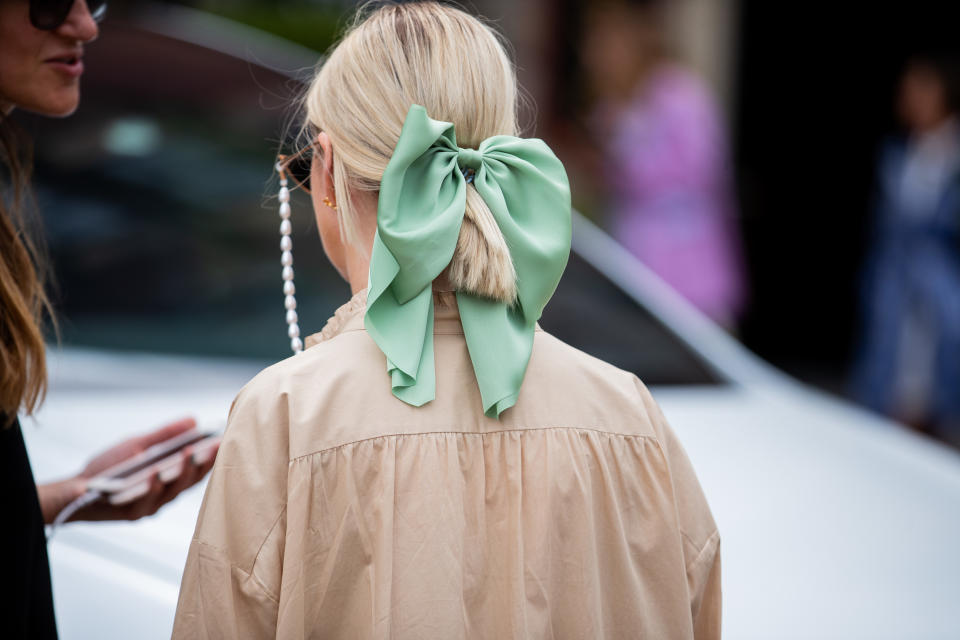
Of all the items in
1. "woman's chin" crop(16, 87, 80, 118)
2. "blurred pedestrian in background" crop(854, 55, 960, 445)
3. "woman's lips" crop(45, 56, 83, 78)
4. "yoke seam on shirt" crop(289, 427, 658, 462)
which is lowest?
"blurred pedestrian in background" crop(854, 55, 960, 445)

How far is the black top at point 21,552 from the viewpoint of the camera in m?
1.48

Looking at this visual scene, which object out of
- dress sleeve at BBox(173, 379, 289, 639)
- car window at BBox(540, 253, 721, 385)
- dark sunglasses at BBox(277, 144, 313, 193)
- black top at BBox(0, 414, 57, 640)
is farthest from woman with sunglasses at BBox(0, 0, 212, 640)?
car window at BBox(540, 253, 721, 385)

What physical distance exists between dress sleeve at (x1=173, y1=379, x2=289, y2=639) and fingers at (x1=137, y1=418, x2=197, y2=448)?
1.94ft

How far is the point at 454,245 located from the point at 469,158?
0.13 m

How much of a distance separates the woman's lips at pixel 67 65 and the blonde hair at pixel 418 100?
1.88 ft

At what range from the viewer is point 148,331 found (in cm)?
287

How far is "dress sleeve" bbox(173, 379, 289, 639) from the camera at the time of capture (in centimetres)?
134

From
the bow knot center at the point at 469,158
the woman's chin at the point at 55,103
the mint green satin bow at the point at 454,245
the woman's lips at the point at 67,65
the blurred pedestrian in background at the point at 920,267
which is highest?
the woman's lips at the point at 67,65

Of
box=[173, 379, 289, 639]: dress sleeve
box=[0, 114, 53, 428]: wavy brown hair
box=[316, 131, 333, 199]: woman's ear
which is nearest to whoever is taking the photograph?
box=[173, 379, 289, 639]: dress sleeve

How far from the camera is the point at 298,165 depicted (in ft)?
5.17

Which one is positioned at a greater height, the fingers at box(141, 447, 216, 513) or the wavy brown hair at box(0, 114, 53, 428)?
the wavy brown hair at box(0, 114, 53, 428)

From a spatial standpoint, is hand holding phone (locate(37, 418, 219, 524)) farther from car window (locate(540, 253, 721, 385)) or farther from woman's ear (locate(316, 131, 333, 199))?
car window (locate(540, 253, 721, 385))

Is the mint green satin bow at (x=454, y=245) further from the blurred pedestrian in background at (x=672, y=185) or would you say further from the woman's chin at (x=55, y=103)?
the blurred pedestrian in background at (x=672, y=185)

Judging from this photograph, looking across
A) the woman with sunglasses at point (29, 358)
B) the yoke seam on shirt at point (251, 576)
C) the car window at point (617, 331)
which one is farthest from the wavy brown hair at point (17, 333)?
the car window at point (617, 331)
